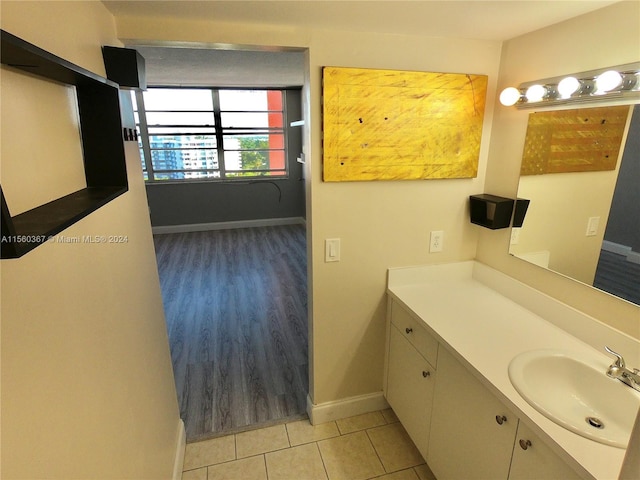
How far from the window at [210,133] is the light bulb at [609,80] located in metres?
5.42

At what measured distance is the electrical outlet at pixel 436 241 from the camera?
2.00 m

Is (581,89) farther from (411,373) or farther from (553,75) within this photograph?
(411,373)

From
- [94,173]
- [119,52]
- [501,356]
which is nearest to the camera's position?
[94,173]

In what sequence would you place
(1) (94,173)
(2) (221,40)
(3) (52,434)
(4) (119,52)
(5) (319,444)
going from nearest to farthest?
(3) (52,434) < (1) (94,173) < (4) (119,52) < (2) (221,40) < (5) (319,444)

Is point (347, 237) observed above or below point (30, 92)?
below

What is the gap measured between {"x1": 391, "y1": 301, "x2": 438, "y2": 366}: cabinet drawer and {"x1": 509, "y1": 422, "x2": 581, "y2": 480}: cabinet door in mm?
497

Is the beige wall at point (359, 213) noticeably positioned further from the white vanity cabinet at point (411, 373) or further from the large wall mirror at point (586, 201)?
the large wall mirror at point (586, 201)

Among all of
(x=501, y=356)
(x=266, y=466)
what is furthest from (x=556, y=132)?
(x=266, y=466)

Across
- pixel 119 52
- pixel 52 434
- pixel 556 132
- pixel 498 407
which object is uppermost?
pixel 119 52

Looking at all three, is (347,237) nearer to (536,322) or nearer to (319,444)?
(536,322)

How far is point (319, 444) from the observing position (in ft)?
6.53

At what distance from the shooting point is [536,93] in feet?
5.07

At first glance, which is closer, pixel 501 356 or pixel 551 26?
pixel 501 356

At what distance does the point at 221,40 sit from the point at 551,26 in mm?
1430
